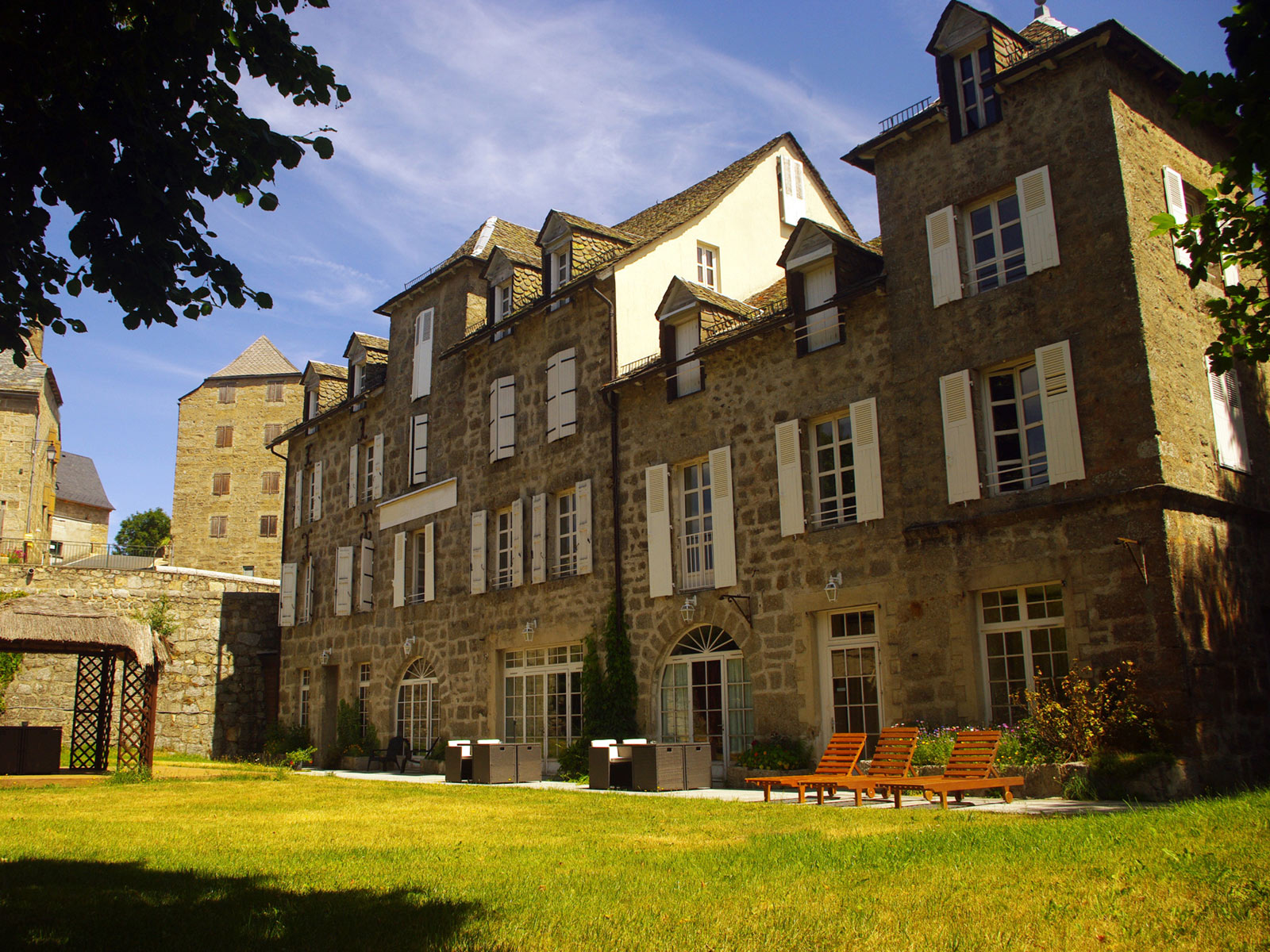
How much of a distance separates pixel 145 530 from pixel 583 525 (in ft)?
165

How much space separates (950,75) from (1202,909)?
10.8 metres

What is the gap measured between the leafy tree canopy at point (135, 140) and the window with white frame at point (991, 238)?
887 cm

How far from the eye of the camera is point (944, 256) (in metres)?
12.5

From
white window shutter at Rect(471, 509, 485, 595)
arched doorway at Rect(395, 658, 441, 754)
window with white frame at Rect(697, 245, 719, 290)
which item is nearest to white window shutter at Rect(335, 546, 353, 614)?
arched doorway at Rect(395, 658, 441, 754)

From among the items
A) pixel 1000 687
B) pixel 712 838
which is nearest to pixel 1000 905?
pixel 712 838

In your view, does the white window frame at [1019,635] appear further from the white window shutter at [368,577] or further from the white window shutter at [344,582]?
the white window shutter at [344,582]

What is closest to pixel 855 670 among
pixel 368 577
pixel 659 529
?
pixel 659 529

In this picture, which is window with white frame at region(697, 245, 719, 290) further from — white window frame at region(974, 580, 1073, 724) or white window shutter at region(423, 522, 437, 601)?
white window frame at region(974, 580, 1073, 724)

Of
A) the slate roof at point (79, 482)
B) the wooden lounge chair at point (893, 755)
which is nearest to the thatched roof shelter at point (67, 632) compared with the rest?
the wooden lounge chair at point (893, 755)

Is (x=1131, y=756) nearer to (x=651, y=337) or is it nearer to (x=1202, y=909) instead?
(x=1202, y=909)

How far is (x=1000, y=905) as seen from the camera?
473cm

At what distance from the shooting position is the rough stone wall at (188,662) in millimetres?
24031

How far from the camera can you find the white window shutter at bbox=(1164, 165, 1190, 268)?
1177 centimetres

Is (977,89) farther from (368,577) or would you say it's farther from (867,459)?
(368,577)
